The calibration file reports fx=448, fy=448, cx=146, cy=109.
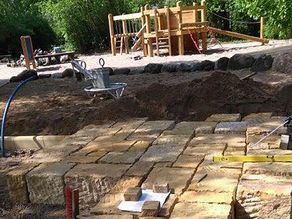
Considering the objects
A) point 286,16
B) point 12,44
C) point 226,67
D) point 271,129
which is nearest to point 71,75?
point 226,67

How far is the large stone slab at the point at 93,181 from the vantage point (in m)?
3.56

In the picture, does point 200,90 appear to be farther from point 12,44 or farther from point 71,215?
point 12,44

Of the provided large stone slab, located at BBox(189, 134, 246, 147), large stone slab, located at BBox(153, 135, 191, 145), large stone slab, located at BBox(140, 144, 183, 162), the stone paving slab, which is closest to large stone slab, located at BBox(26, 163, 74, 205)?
the stone paving slab

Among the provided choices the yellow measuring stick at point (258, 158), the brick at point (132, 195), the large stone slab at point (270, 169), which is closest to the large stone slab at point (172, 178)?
the brick at point (132, 195)

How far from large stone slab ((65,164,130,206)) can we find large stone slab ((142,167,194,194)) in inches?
10.8

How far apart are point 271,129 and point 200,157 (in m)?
0.85

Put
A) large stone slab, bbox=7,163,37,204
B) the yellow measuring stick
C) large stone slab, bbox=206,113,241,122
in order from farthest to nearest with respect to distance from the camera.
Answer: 1. large stone slab, bbox=206,113,241,122
2. large stone slab, bbox=7,163,37,204
3. the yellow measuring stick

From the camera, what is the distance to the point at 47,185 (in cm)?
374

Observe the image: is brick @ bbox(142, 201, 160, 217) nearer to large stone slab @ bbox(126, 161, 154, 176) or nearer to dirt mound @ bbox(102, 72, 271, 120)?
large stone slab @ bbox(126, 161, 154, 176)

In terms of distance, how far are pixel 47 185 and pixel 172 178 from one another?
1.08 metres

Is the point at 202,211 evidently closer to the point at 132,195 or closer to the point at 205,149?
the point at 132,195

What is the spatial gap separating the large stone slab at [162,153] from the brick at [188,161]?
73 millimetres

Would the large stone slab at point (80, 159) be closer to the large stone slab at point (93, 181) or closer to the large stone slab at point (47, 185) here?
the large stone slab at point (47, 185)

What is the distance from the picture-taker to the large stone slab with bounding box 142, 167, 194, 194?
3.24m
